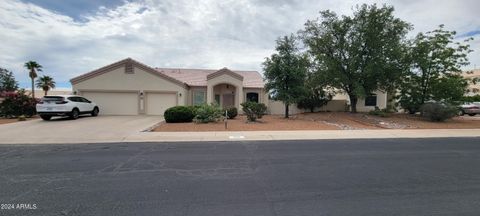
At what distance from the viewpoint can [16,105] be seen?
2180 cm

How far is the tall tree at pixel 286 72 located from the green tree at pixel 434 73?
30.2ft

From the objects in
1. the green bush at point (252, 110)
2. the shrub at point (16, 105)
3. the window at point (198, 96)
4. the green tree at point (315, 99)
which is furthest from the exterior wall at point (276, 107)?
the shrub at point (16, 105)

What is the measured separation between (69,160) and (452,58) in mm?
26781

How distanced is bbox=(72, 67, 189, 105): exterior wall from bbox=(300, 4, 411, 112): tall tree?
43.0 ft

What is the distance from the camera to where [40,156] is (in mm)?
8297

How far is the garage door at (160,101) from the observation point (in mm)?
24641

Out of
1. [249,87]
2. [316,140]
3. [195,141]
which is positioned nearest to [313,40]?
[249,87]

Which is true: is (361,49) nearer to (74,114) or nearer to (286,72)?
(286,72)

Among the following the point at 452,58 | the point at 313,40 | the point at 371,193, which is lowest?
the point at 371,193

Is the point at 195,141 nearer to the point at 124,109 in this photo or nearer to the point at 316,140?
the point at 316,140

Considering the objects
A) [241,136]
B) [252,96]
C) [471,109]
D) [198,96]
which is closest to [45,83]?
[198,96]

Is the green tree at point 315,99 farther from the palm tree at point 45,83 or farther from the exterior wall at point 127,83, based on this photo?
the palm tree at point 45,83

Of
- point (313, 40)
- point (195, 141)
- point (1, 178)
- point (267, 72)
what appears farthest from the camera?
point (313, 40)

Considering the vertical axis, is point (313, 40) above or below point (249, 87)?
above
